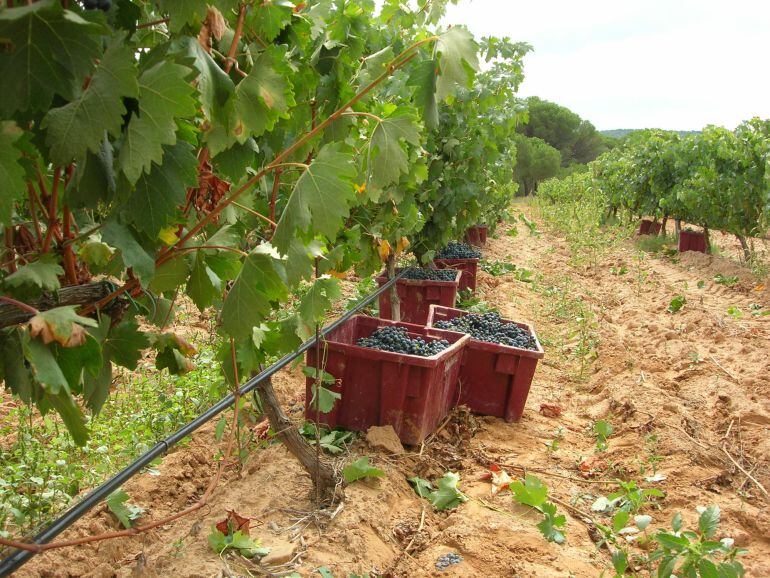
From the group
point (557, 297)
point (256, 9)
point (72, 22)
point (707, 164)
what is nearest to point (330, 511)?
point (256, 9)

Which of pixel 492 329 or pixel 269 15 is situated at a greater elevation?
pixel 269 15

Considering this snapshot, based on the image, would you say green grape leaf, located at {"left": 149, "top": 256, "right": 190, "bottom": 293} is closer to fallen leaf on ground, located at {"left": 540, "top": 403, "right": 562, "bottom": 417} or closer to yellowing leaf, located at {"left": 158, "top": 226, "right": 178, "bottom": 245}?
yellowing leaf, located at {"left": 158, "top": 226, "right": 178, "bottom": 245}

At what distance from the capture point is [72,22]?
36.7 inches

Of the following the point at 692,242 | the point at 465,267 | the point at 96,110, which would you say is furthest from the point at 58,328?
the point at 692,242

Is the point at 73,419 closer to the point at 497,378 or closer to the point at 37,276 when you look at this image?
the point at 37,276

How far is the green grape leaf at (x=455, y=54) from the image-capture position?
4.88 feet

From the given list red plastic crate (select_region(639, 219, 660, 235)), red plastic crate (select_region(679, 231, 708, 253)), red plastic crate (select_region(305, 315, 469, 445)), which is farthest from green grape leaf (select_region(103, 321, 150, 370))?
red plastic crate (select_region(639, 219, 660, 235))

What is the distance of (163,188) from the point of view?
1.28 meters

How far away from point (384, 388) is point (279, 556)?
53.4 inches

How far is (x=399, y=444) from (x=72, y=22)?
10.3 ft

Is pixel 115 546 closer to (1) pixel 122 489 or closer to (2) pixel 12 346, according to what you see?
(1) pixel 122 489

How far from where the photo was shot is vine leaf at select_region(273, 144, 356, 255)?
1.58m

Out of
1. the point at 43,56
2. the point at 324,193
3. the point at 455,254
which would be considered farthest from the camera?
the point at 455,254

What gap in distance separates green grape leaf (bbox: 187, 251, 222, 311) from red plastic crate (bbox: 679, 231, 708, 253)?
1306cm
